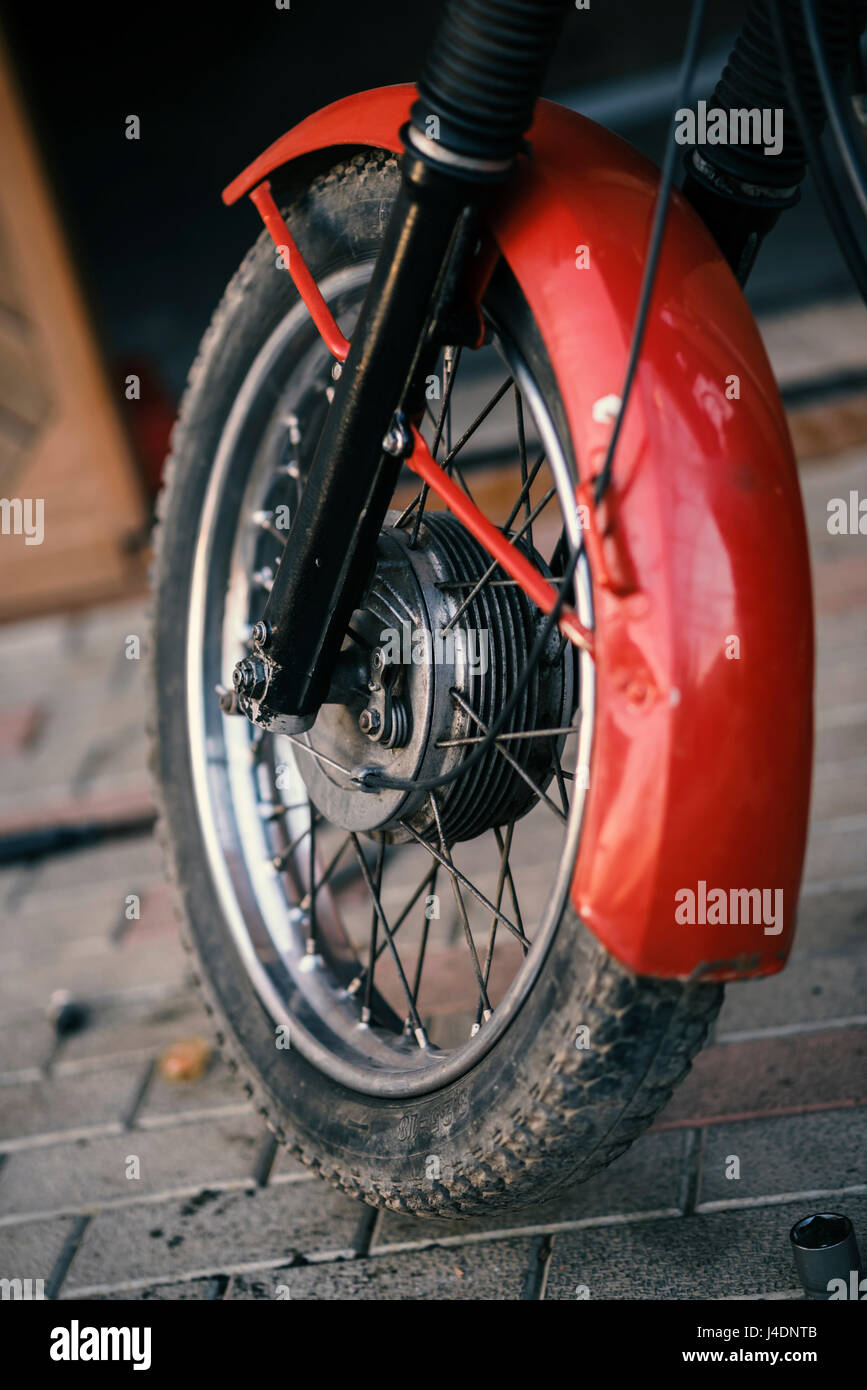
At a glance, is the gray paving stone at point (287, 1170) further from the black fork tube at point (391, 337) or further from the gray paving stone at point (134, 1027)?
the black fork tube at point (391, 337)

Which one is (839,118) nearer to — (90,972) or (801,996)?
(801,996)

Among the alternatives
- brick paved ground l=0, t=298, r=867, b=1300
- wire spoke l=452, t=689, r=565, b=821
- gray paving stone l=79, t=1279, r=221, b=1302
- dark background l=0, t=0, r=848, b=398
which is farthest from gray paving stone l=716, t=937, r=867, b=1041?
dark background l=0, t=0, r=848, b=398

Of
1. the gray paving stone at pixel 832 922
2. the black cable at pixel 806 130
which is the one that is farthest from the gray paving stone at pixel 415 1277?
the black cable at pixel 806 130

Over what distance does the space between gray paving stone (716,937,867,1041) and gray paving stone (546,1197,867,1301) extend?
1.18 ft

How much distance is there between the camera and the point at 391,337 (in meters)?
1.18

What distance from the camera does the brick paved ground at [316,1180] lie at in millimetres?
1353

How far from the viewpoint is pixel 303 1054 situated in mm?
1490

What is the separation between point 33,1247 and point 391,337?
1.14 meters

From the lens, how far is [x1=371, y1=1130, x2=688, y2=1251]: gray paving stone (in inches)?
55.4

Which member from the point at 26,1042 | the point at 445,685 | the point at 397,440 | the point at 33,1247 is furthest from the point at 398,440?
the point at 26,1042

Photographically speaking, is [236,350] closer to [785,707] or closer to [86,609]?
[785,707]

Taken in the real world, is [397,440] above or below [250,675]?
above

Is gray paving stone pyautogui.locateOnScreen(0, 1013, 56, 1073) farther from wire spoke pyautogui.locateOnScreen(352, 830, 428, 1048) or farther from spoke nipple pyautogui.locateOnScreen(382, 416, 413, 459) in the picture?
spoke nipple pyautogui.locateOnScreen(382, 416, 413, 459)

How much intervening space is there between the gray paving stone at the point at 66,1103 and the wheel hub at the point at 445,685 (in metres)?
0.72
